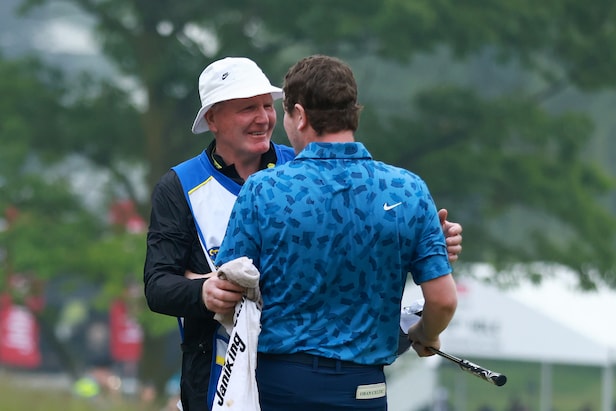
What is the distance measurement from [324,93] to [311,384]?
0.77 m

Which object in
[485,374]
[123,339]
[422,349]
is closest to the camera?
[485,374]

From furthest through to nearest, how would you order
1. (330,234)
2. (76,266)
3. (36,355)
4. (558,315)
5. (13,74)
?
1. (36,355)
2. (13,74)
3. (76,266)
4. (558,315)
5. (330,234)

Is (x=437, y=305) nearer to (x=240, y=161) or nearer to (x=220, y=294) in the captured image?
(x=220, y=294)

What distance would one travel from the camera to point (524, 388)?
57.8ft

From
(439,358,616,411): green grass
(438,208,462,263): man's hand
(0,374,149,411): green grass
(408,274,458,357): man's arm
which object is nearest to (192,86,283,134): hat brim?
(438,208,462,263): man's hand

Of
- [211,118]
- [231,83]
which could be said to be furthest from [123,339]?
[231,83]

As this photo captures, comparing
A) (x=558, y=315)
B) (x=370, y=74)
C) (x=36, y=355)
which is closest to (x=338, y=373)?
(x=558, y=315)

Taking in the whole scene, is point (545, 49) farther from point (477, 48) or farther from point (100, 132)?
point (100, 132)

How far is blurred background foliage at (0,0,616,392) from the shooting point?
18094 mm

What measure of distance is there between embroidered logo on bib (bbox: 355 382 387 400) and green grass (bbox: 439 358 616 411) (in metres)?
13.5

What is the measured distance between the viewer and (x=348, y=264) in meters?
3.28

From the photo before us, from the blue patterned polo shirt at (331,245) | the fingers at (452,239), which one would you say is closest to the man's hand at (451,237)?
the fingers at (452,239)

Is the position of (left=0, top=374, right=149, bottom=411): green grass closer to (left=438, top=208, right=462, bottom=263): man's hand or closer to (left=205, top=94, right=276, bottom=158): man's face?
(left=205, top=94, right=276, bottom=158): man's face

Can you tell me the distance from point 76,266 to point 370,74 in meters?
9.12
